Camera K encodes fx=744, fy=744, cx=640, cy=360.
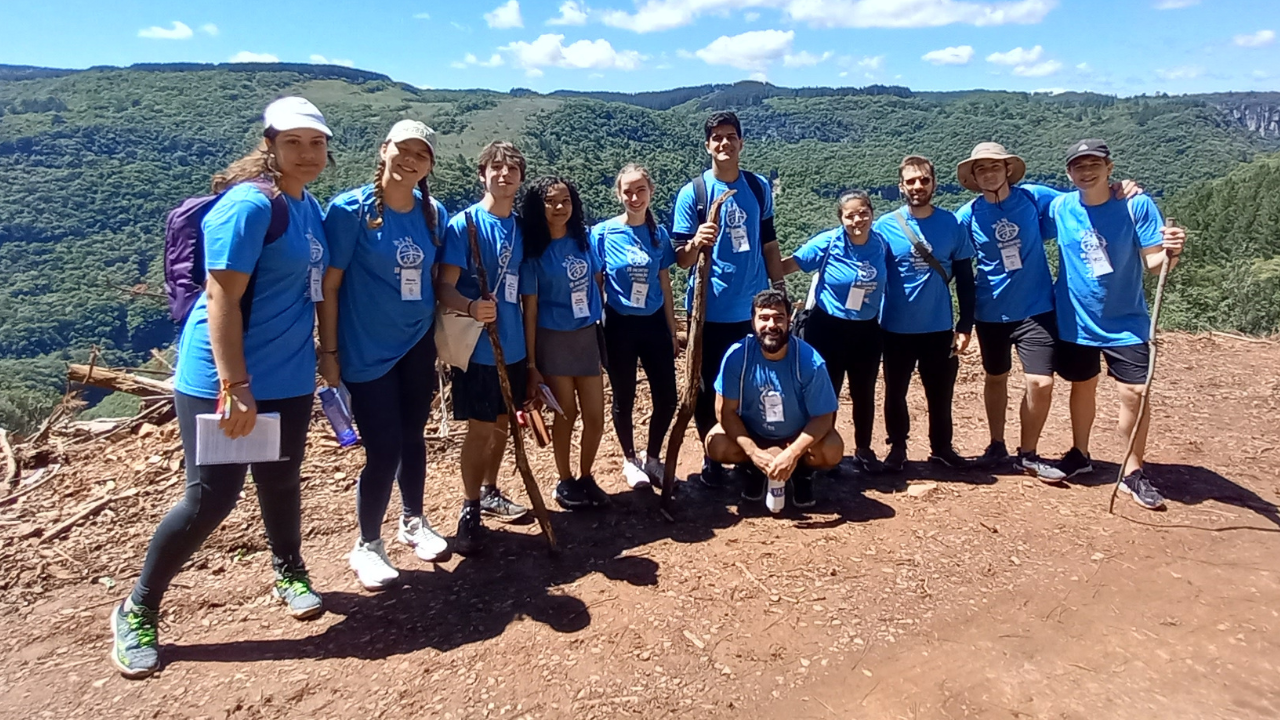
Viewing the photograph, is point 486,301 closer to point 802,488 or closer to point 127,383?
point 802,488

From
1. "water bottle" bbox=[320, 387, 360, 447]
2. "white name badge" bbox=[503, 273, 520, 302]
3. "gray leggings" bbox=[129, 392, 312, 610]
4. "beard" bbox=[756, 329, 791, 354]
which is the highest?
"white name badge" bbox=[503, 273, 520, 302]

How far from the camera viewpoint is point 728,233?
14.3 feet

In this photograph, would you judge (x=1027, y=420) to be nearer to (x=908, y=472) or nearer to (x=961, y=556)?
(x=908, y=472)

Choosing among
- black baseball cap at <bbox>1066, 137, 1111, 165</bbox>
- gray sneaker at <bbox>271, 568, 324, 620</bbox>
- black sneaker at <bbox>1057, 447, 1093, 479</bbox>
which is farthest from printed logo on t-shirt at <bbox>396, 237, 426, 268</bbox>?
black sneaker at <bbox>1057, 447, 1093, 479</bbox>

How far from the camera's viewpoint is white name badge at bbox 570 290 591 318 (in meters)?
3.98

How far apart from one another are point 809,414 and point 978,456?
187 centimetres

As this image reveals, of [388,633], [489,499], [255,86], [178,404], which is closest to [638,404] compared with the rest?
[489,499]

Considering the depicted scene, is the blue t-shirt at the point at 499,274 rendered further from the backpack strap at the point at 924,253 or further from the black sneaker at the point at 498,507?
the backpack strap at the point at 924,253

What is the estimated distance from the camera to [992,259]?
4605 millimetres

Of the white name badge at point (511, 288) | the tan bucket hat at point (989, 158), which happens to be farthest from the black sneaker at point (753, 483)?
the tan bucket hat at point (989, 158)

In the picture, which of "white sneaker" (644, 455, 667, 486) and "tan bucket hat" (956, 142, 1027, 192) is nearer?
"tan bucket hat" (956, 142, 1027, 192)

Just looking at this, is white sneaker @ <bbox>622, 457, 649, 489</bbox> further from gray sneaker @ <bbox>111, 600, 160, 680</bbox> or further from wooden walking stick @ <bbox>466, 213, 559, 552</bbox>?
gray sneaker @ <bbox>111, 600, 160, 680</bbox>

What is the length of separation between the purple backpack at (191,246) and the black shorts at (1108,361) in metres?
4.33

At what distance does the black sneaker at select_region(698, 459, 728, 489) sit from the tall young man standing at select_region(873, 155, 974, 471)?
1.21 metres
